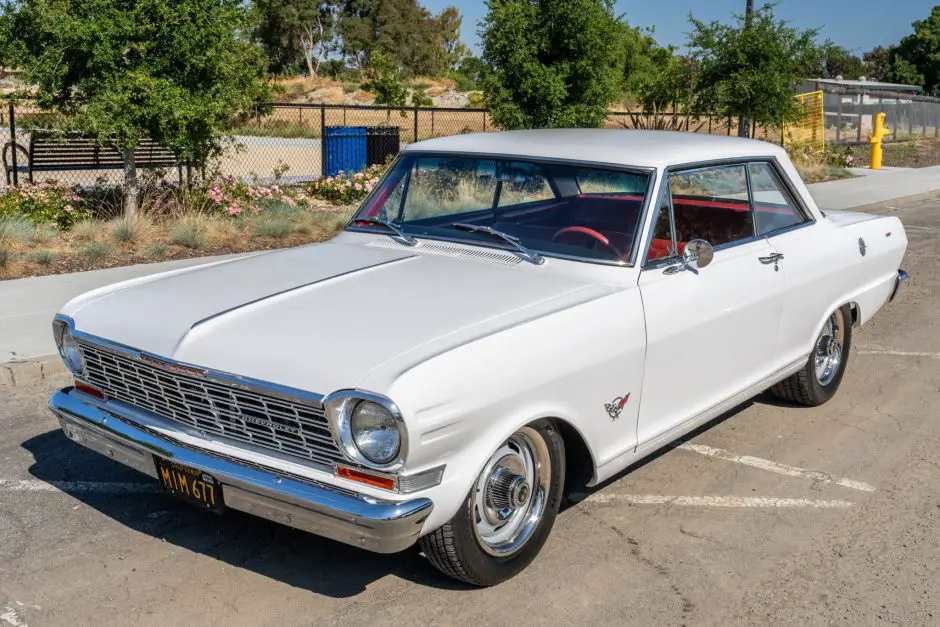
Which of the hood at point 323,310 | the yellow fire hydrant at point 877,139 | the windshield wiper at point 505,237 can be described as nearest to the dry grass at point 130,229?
the hood at point 323,310

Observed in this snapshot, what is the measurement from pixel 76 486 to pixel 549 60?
12.2 meters

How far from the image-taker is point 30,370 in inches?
259

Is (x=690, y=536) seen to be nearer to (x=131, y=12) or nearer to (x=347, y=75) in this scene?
(x=131, y=12)

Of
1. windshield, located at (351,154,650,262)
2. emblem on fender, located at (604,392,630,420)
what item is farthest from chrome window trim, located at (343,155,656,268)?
emblem on fender, located at (604,392,630,420)

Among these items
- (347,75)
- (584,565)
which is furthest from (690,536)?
(347,75)

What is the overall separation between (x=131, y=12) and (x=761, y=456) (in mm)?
8310

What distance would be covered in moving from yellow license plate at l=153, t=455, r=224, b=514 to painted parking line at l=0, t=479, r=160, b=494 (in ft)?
3.45

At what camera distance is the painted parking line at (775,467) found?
5059 millimetres

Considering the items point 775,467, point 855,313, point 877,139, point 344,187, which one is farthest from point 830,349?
point 877,139

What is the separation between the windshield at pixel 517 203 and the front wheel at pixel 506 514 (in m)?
1.00

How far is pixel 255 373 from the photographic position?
11.6 feet

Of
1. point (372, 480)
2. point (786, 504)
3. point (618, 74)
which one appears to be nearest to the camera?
point (372, 480)

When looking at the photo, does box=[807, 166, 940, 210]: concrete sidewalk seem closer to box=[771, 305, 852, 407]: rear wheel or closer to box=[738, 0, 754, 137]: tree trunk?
box=[738, 0, 754, 137]: tree trunk

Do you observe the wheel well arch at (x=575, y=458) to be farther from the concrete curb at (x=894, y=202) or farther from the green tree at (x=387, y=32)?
the green tree at (x=387, y=32)
